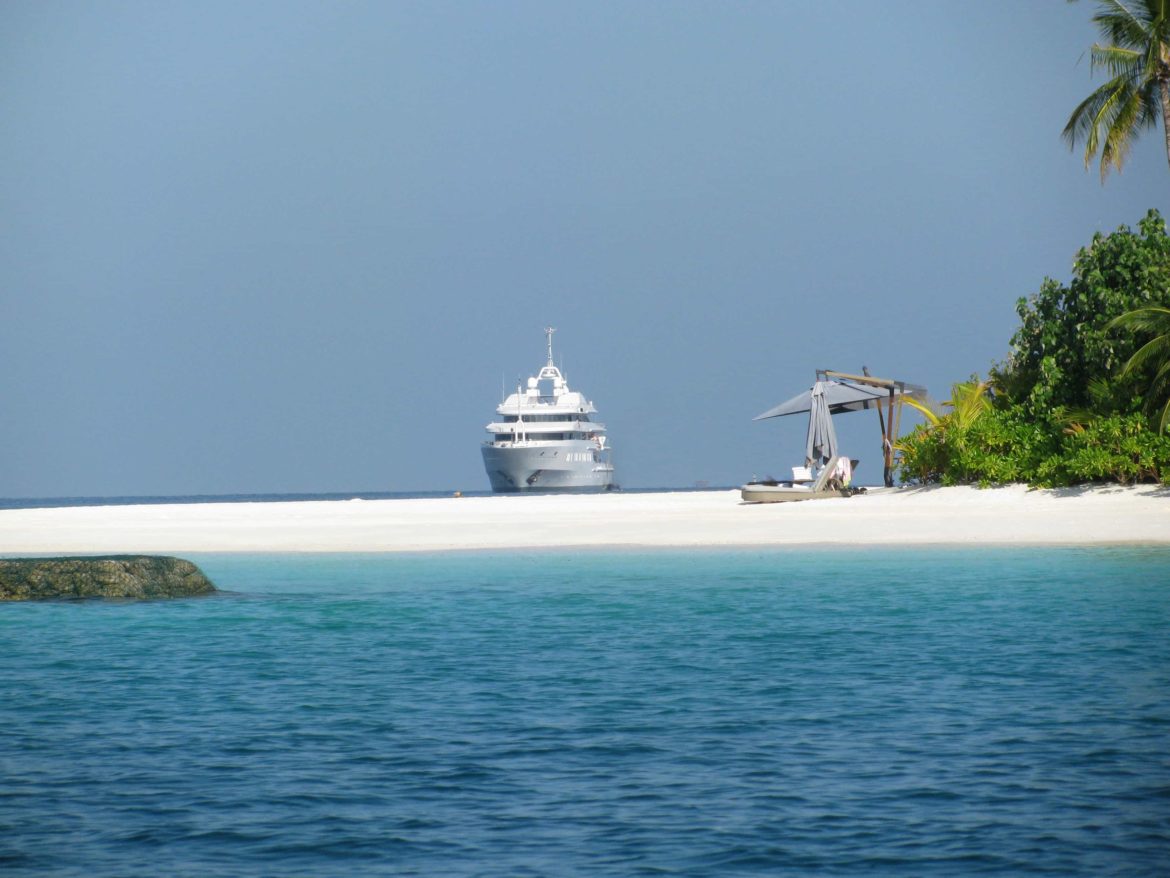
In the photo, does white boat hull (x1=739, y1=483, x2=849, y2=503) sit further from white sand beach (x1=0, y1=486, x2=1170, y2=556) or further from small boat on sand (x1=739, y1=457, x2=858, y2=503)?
white sand beach (x1=0, y1=486, x2=1170, y2=556)

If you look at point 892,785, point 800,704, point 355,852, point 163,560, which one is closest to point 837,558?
point 163,560

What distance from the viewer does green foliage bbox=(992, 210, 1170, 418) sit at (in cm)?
2469

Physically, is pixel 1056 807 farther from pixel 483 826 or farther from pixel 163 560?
pixel 163 560

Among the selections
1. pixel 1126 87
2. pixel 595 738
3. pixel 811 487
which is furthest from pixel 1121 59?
pixel 595 738

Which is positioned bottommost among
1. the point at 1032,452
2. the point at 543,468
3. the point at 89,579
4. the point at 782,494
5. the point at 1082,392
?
the point at 89,579

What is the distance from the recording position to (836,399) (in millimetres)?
31031

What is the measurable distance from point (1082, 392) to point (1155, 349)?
12.5ft

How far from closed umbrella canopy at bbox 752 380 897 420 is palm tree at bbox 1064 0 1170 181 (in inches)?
314

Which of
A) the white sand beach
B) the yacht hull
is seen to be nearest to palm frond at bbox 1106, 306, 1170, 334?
the white sand beach

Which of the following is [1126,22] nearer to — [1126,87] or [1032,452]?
[1126,87]

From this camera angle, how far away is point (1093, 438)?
24094 millimetres

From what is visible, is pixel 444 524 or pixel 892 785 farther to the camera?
pixel 444 524

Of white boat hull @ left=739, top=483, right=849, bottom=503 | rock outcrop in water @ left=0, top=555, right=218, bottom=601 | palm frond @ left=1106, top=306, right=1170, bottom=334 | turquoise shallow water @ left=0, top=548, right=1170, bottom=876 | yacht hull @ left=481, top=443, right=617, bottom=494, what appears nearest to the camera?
turquoise shallow water @ left=0, top=548, right=1170, bottom=876

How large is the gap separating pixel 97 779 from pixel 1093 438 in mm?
21295
